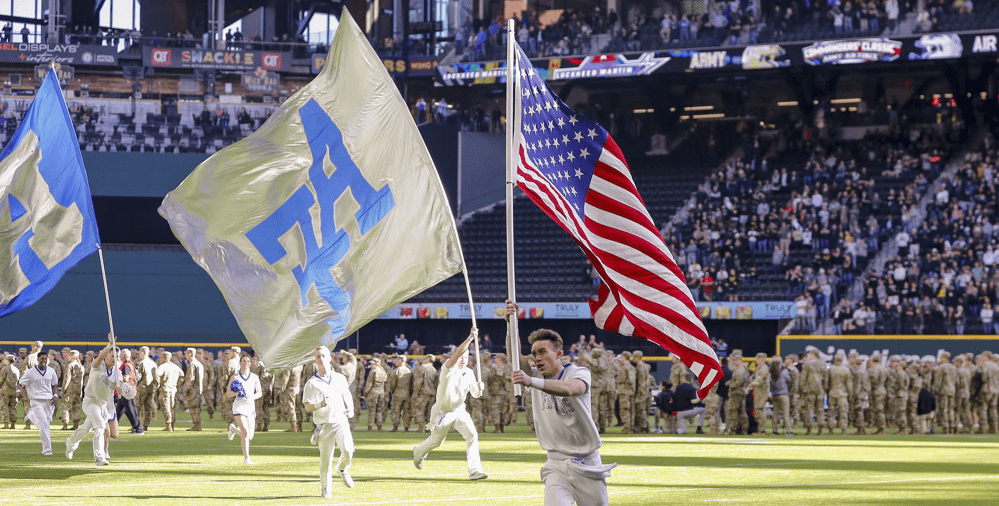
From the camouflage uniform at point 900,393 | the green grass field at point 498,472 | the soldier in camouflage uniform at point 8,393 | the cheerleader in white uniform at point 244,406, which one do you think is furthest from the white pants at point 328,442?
the soldier in camouflage uniform at point 8,393

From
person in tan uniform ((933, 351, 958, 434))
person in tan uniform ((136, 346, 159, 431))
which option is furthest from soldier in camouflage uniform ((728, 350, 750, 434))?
person in tan uniform ((136, 346, 159, 431))

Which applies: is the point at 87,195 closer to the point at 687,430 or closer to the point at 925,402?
the point at 687,430

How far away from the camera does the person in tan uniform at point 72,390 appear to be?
30625 mm

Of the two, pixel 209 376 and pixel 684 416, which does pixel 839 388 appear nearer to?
pixel 684 416

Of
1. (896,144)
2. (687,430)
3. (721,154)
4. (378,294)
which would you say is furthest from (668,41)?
(378,294)

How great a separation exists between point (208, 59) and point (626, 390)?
31.9 meters

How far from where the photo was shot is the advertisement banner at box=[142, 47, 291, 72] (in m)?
55.5

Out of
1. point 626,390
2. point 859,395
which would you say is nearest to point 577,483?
point 626,390

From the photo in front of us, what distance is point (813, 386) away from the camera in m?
29.5

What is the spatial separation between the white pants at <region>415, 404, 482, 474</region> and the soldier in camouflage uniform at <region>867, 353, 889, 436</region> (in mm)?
15798

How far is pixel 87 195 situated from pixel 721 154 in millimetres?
39402

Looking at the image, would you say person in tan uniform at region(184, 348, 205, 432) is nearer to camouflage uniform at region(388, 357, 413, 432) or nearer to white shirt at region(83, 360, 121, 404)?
camouflage uniform at region(388, 357, 413, 432)

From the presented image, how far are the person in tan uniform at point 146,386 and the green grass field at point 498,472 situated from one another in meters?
2.28

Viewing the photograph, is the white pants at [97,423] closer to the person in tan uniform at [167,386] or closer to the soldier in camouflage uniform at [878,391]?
the person in tan uniform at [167,386]
